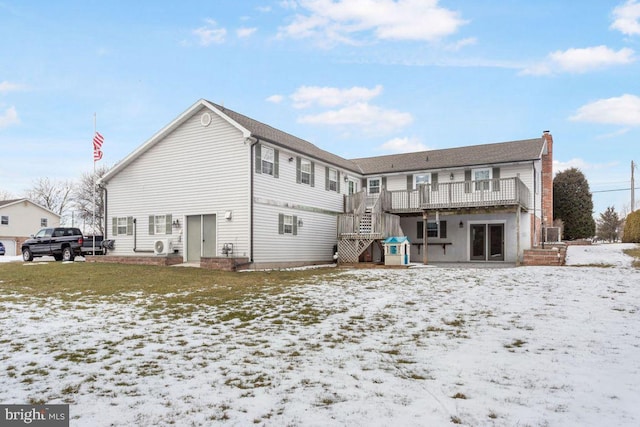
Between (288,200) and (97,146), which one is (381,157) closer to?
(288,200)

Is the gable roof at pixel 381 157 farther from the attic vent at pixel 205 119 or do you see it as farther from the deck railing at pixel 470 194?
the deck railing at pixel 470 194

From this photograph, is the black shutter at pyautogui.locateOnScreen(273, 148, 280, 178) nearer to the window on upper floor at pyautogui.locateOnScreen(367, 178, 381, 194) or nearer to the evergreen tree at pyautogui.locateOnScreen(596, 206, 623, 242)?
the window on upper floor at pyautogui.locateOnScreen(367, 178, 381, 194)

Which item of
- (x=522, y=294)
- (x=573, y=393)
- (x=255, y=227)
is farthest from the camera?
(x=255, y=227)

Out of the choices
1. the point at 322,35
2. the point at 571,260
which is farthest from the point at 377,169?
the point at 571,260

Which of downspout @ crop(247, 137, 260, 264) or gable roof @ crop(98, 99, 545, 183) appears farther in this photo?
gable roof @ crop(98, 99, 545, 183)

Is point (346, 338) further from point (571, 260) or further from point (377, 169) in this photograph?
point (377, 169)

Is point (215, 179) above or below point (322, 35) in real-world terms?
below

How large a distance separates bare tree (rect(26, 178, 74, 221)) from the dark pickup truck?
46615mm

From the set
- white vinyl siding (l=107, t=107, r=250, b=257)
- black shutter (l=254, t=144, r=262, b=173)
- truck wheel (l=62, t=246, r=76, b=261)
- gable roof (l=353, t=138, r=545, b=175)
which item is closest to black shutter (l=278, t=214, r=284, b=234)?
white vinyl siding (l=107, t=107, r=250, b=257)

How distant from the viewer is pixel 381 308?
27.0 feet

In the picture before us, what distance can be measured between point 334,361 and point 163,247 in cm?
1591

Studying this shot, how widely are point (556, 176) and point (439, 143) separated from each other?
14160 mm

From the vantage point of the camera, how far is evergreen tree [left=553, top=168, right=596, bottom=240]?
3347 centimetres

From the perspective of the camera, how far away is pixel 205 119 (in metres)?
18.7
